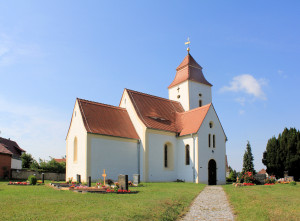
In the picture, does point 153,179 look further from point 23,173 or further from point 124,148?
point 23,173

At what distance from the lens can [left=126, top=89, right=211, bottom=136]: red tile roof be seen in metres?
30.9

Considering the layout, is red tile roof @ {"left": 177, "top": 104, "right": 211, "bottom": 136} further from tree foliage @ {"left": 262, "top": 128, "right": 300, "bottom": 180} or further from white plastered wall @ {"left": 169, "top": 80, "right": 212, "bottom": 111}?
tree foliage @ {"left": 262, "top": 128, "right": 300, "bottom": 180}

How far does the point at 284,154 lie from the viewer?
1415 inches

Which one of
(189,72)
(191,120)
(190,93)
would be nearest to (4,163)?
(191,120)

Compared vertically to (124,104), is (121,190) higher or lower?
lower

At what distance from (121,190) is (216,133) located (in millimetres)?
16722

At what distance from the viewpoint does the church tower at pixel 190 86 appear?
123 ft

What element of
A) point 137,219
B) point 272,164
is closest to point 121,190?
point 137,219

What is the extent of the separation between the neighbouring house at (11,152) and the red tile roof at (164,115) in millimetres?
15792

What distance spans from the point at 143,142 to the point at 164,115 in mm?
5242

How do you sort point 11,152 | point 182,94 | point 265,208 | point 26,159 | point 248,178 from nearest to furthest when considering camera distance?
1. point 265,208
2. point 248,178
3. point 11,152
4. point 182,94
5. point 26,159

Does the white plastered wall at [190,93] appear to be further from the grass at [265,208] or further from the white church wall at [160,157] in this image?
the grass at [265,208]

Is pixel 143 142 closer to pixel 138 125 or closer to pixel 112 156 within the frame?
pixel 138 125

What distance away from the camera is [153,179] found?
2930 cm
